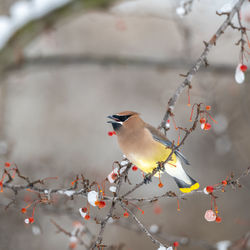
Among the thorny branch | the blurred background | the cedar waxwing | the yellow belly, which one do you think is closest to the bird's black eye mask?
the cedar waxwing

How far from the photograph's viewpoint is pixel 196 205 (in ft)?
22.4

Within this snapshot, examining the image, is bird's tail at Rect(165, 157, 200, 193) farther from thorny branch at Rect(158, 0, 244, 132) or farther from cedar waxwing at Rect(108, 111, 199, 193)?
thorny branch at Rect(158, 0, 244, 132)

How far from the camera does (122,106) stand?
8656 millimetres

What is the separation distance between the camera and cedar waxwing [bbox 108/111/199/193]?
2.16 m

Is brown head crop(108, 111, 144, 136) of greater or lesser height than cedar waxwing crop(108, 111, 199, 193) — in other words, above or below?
above

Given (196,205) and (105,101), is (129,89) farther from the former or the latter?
(196,205)

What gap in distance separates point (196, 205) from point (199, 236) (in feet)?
1.82

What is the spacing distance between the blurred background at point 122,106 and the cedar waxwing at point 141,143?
7.26ft

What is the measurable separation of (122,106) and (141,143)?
646 cm

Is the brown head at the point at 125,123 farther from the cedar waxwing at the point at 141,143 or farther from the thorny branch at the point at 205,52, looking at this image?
the thorny branch at the point at 205,52

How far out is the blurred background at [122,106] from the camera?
4.87 meters

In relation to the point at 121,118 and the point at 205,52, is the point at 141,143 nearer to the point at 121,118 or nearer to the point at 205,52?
the point at 121,118

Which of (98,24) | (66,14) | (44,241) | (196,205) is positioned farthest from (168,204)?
(98,24)

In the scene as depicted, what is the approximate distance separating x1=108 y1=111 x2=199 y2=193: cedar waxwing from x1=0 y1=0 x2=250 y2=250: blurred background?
2.21 meters
